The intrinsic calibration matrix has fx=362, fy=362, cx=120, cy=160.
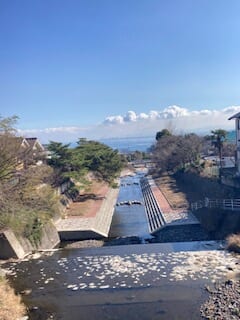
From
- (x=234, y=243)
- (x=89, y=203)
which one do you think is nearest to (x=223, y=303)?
(x=234, y=243)

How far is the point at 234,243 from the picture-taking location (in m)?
15.1

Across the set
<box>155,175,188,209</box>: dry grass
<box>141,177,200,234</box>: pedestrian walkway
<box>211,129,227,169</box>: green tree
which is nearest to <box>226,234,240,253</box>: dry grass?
<box>141,177,200,234</box>: pedestrian walkway

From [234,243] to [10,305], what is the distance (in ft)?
30.4

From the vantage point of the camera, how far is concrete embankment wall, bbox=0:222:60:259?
1600 centimetres

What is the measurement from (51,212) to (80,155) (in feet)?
31.0

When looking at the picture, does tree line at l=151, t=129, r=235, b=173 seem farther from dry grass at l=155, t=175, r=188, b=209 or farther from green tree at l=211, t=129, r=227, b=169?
green tree at l=211, t=129, r=227, b=169

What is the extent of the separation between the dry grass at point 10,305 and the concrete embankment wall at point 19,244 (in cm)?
402

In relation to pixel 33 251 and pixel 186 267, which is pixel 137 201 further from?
pixel 186 267

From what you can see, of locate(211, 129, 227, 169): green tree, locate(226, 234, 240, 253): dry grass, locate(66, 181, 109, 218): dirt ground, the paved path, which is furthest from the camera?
locate(211, 129, 227, 169): green tree

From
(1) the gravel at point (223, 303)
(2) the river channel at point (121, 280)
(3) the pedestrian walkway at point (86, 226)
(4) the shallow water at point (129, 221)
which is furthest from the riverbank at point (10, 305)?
(4) the shallow water at point (129, 221)

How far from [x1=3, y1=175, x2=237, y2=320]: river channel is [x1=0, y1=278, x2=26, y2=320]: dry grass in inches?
11.5

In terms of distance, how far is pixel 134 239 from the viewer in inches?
741

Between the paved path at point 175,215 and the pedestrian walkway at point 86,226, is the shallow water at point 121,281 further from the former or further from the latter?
the paved path at point 175,215

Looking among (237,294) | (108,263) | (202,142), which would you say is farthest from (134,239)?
(202,142)
